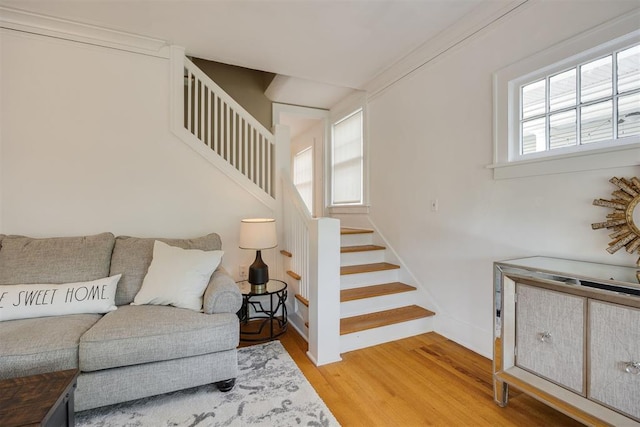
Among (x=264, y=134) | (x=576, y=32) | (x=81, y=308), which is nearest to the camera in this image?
(x=576, y=32)

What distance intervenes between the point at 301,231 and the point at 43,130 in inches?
90.4

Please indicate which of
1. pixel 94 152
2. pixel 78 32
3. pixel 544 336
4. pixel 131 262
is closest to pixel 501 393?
pixel 544 336

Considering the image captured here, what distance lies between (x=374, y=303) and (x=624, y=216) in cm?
179

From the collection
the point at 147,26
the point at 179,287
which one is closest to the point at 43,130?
the point at 147,26

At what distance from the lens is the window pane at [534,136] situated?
192 centimetres

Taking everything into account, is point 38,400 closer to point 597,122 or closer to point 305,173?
point 597,122

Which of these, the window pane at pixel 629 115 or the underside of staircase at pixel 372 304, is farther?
the underside of staircase at pixel 372 304

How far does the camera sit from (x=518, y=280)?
1.64 metres

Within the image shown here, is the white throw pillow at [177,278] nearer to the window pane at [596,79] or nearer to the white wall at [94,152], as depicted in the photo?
the white wall at [94,152]

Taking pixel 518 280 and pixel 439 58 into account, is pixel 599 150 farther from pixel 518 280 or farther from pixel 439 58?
pixel 439 58

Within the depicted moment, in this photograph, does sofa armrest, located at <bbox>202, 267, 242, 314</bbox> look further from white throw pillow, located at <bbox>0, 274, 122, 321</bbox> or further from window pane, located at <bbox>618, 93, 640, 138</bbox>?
window pane, located at <bbox>618, 93, 640, 138</bbox>

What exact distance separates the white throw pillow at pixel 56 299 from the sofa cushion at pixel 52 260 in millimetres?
117

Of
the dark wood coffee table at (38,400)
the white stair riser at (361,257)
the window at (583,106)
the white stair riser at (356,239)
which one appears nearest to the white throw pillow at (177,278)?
the dark wood coffee table at (38,400)

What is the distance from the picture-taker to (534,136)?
77.4 inches
